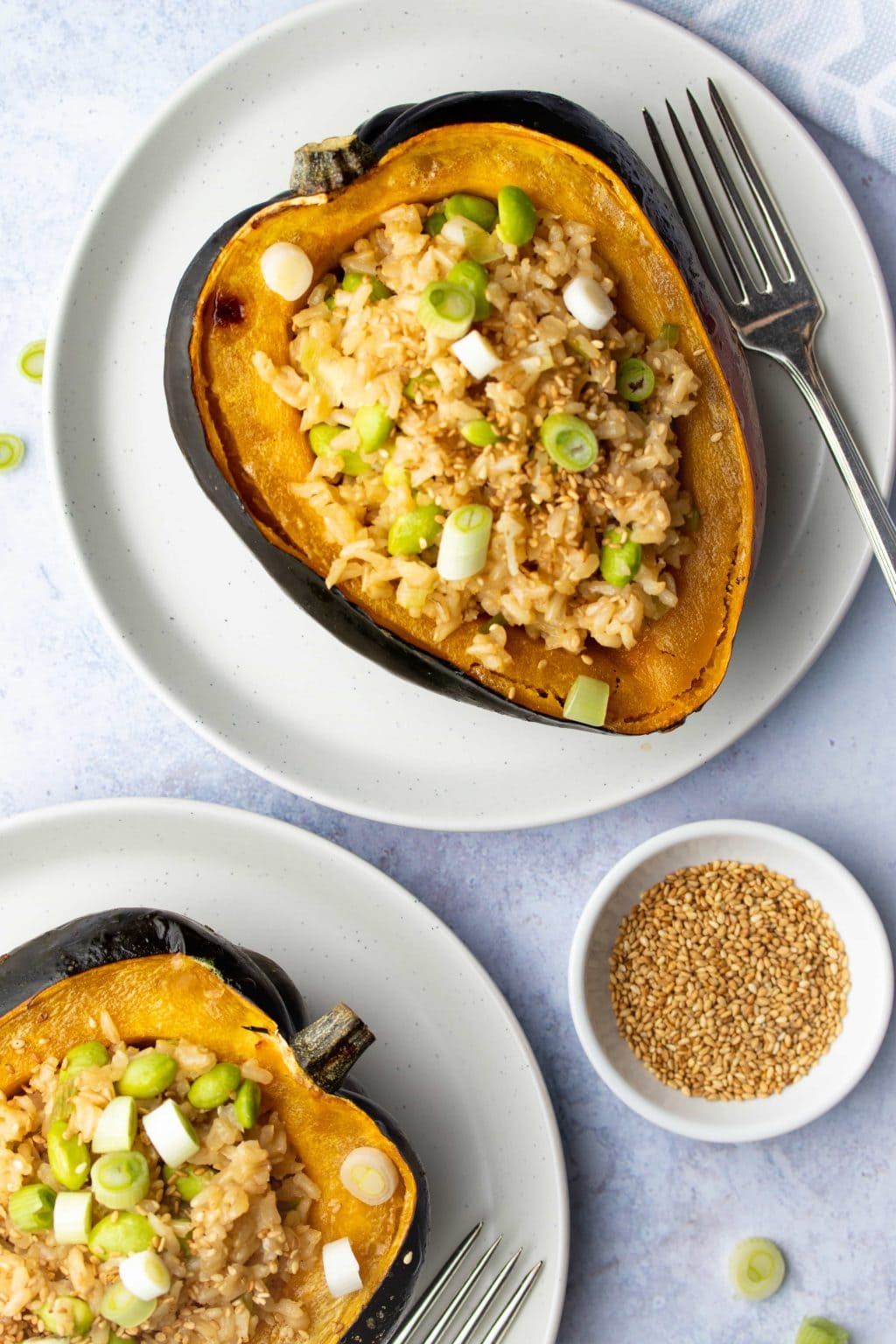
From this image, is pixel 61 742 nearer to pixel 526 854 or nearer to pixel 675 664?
pixel 526 854

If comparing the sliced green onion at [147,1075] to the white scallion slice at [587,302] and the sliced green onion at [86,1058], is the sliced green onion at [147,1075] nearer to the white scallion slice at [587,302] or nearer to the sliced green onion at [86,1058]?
the sliced green onion at [86,1058]

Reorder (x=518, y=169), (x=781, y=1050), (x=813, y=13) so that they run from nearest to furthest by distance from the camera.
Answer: (x=518, y=169), (x=813, y=13), (x=781, y=1050)

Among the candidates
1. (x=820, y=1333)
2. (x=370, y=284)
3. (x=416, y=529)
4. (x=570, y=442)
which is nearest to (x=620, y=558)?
(x=570, y=442)

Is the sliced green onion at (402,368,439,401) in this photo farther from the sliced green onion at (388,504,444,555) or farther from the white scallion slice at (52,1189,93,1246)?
the white scallion slice at (52,1189,93,1246)

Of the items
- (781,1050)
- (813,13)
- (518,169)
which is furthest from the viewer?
(781,1050)

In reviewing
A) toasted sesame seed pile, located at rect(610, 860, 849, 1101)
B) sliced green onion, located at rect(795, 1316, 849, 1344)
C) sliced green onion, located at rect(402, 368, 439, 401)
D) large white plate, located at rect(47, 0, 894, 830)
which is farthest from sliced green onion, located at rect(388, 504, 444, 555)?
sliced green onion, located at rect(795, 1316, 849, 1344)

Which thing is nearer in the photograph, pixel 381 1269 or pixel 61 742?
pixel 381 1269

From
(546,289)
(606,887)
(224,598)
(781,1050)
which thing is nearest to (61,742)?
(224,598)
